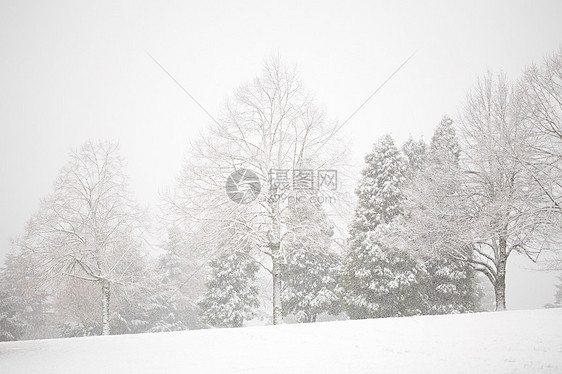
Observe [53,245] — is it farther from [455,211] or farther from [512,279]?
[512,279]

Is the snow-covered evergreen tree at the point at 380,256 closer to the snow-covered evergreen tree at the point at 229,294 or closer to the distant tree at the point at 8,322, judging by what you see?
the snow-covered evergreen tree at the point at 229,294

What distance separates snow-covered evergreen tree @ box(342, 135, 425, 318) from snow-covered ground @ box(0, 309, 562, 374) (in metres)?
7.06

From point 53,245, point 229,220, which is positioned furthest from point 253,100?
point 53,245

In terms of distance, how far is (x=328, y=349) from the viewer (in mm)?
7785

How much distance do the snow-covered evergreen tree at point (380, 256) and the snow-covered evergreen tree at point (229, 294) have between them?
6.91 meters

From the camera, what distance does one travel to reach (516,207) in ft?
38.4

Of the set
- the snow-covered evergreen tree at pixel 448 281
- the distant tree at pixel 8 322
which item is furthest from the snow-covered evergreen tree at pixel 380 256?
the distant tree at pixel 8 322

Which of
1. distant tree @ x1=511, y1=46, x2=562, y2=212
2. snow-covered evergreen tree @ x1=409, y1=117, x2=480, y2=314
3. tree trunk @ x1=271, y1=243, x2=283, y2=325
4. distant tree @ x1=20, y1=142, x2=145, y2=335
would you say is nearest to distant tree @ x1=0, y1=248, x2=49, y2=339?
distant tree @ x1=20, y1=142, x2=145, y2=335

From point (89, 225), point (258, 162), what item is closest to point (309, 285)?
point (258, 162)

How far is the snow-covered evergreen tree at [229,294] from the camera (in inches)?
881

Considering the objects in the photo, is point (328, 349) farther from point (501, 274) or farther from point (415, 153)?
point (415, 153)

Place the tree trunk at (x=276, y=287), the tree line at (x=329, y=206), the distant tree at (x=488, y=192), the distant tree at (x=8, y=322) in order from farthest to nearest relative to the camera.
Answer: the distant tree at (x=8, y=322) < the tree trunk at (x=276, y=287) < the tree line at (x=329, y=206) < the distant tree at (x=488, y=192)

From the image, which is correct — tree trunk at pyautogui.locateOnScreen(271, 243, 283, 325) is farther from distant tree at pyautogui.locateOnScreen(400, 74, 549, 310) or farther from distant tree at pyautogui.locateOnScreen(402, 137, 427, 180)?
distant tree at pyautogui.locateOnScreen(402, 137, 427, 180)

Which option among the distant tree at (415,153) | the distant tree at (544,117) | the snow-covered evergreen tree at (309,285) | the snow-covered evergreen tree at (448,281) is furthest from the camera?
the distant tree at (415,153)
